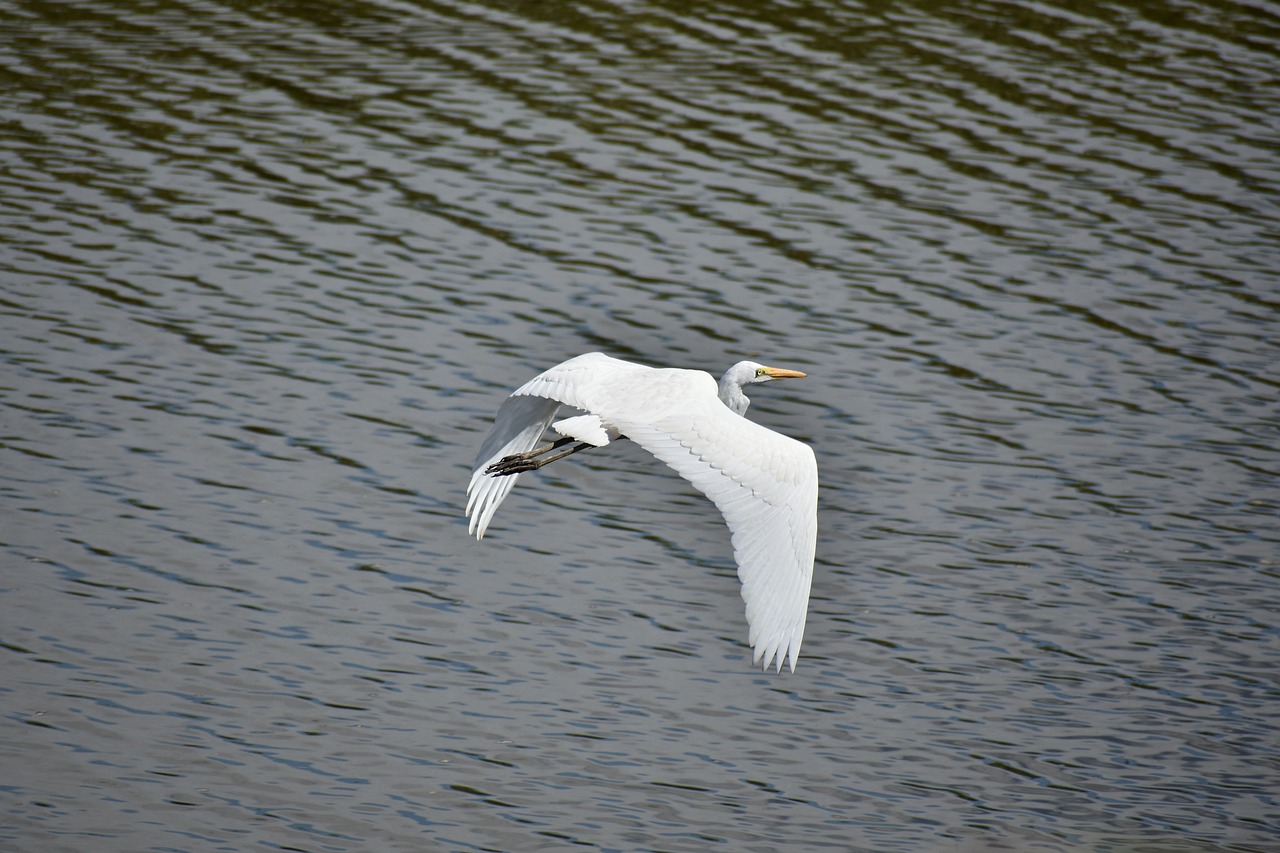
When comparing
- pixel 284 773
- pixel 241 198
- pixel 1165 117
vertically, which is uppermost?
pixel 1165 117

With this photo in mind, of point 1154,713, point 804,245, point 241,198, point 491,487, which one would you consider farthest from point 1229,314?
point 241,198

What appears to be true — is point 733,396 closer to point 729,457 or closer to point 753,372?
point 753,372

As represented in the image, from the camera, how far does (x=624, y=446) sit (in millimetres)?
12805

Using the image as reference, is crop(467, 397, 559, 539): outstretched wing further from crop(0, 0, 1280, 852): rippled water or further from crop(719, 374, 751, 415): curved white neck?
crop(0, 0, 1280, 852): rippled water

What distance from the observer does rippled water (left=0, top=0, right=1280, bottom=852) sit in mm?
9055

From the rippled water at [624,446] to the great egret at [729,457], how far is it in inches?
68.6

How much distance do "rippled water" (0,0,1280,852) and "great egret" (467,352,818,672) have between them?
1742 mm

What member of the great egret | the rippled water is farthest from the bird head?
the rippled water

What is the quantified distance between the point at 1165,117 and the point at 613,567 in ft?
34.9

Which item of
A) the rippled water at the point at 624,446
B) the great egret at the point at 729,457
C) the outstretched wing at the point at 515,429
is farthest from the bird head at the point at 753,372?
the rippled water at the point at 624,446

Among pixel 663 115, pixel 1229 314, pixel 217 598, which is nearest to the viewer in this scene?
pixel 217 598

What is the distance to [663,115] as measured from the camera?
18359 millimetres

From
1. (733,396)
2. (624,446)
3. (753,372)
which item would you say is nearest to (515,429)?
(733,396)

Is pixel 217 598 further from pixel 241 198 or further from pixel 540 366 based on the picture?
pixel 241 198
